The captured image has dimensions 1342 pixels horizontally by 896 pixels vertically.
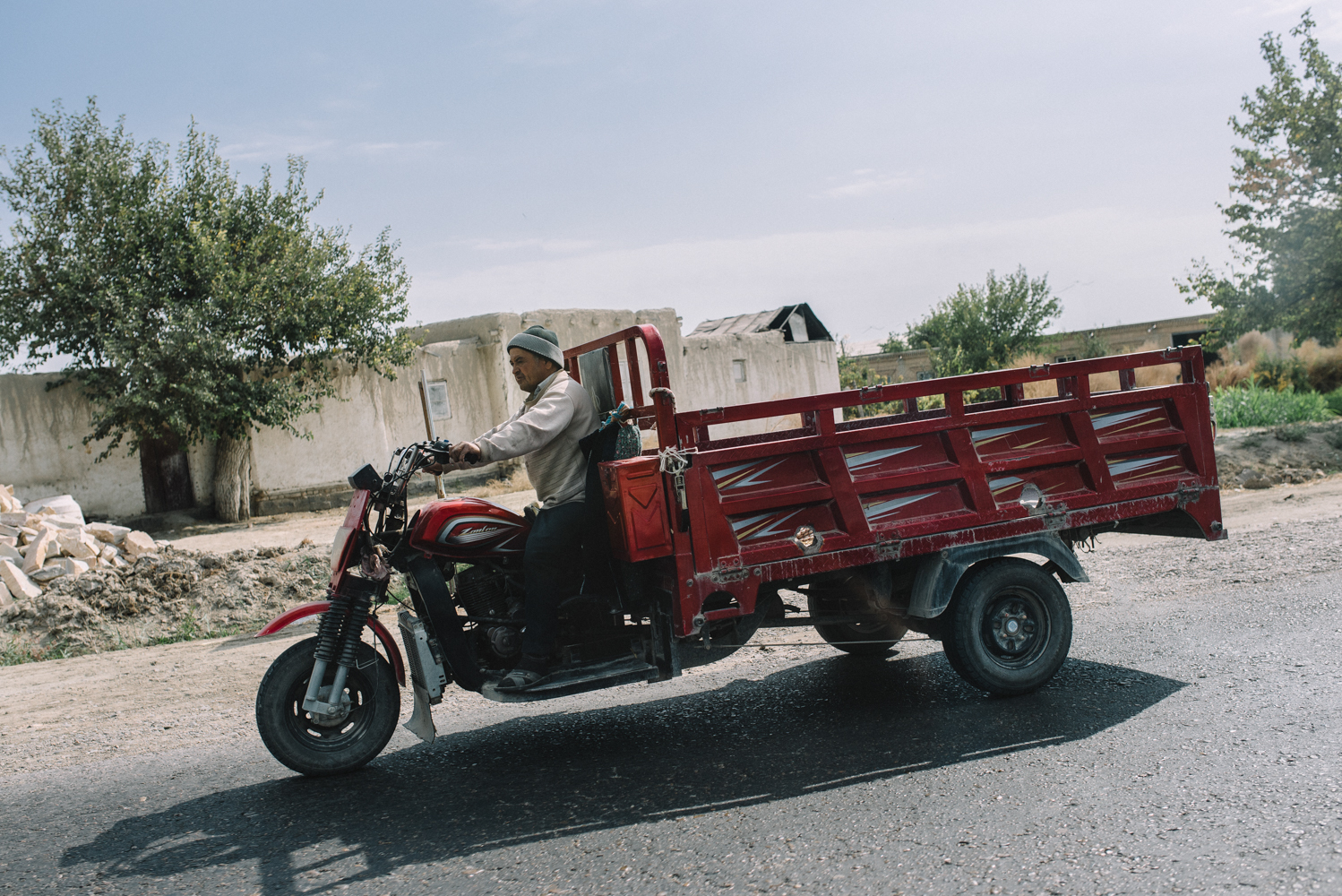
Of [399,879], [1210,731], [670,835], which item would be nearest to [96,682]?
[399,879]

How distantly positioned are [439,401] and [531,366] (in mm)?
18141

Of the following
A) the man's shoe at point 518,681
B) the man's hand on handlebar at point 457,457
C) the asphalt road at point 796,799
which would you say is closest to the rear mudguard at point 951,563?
the asphalt road at point 796,799

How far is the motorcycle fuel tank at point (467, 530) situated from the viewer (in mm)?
4664

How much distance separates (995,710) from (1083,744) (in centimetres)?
65

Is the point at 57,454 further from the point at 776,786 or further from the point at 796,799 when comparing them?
the point at 796,799

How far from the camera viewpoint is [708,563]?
4.60 meters

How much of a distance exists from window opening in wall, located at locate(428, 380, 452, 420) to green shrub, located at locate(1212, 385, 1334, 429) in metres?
16.1

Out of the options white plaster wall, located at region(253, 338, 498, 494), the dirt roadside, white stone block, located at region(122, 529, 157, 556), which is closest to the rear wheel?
the dirt roadside

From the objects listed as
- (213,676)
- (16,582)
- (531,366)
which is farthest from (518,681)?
(16,582)

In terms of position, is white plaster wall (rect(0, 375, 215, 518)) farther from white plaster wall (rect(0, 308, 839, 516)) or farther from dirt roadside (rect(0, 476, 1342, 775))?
dirt roadside (rect(0, 476, 1342, 775))

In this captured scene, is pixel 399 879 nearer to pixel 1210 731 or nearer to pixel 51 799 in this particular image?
pixel 51 799

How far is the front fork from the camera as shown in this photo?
14.7ft

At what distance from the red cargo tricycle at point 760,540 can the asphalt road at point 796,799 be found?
381 mm

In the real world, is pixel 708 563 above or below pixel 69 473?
below
